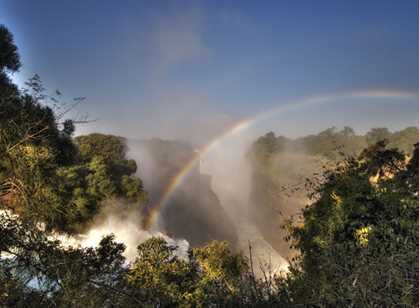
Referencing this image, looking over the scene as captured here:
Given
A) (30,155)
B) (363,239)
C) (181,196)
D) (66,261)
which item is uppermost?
(30,155)

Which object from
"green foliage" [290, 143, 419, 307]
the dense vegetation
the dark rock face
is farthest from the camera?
the dark rock face

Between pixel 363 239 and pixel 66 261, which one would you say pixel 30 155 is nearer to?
pixel 66 261

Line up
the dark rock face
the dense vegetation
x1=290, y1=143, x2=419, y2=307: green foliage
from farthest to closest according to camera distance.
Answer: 1. the dark rock face
2. x1=290, y1=143, x2=419, y2=307: green foliage
3. the dense vegetation

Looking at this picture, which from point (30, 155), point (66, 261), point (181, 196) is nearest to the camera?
point (66, 261)

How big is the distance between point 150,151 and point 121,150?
2260cm

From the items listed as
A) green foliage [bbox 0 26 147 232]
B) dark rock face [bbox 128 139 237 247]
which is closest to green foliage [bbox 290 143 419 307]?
green foliage [bbox 0 26 147 232]

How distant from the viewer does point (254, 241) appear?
2072 inches

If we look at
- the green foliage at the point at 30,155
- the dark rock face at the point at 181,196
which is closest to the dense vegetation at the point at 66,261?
the green foliage at the point at 30,155

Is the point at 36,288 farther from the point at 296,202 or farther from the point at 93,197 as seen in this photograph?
the point at 296,202

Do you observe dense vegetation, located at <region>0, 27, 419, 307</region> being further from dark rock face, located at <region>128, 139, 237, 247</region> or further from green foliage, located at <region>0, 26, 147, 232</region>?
dark rock face, located at <region>128, 139, 237, 247</region>

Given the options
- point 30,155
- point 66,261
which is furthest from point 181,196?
point 66,261

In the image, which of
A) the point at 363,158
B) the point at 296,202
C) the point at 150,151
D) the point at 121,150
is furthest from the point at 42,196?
the point at 150,151

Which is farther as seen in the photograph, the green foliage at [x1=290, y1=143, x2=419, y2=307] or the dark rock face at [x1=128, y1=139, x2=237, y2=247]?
the dark rock face at [x1=128, y1=139, x2=237, y2=247]

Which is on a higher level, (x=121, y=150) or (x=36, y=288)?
(x=121, y=150)
